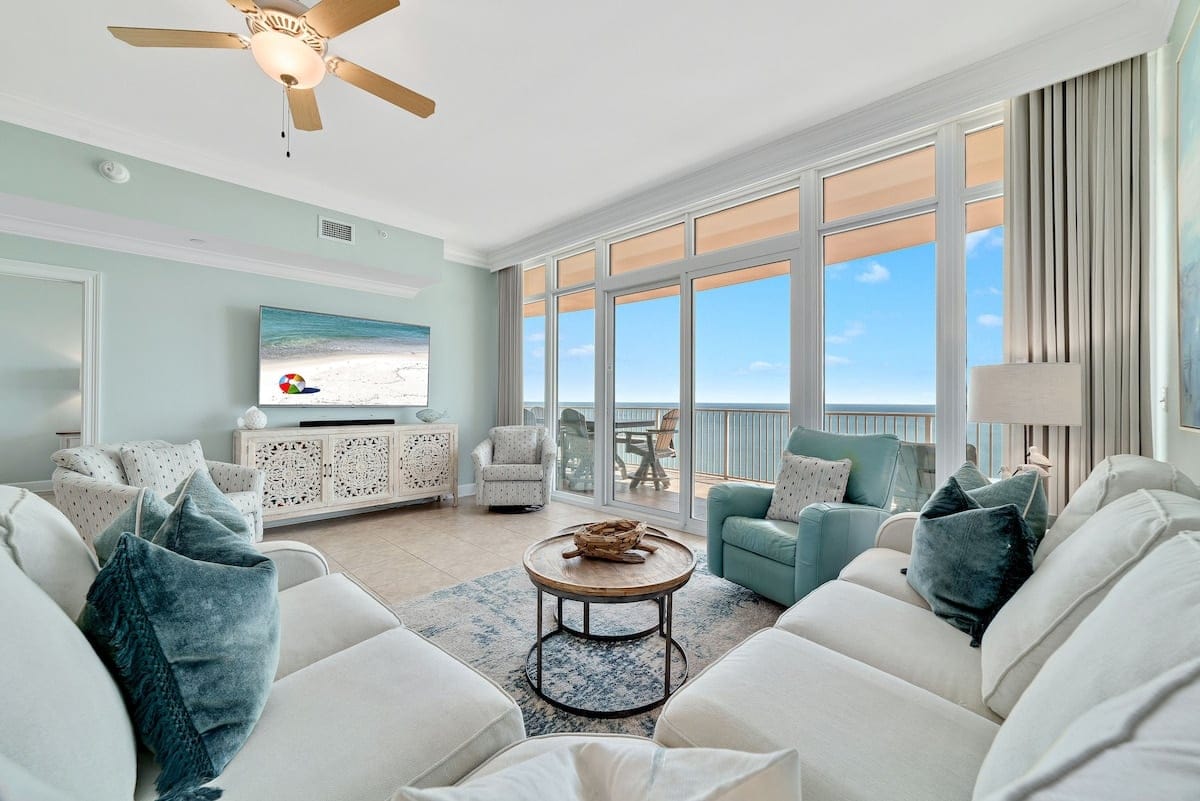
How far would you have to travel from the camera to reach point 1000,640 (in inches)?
43.9

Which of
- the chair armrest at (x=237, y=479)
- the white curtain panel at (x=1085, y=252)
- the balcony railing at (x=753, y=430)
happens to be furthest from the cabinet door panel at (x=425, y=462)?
the white curtain panel at (x=1085, y=252)

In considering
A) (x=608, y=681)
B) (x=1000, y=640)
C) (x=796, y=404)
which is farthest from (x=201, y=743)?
(x=796, y=404)

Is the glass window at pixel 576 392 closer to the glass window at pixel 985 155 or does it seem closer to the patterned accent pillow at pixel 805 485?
the patterned accent pillow at pixel 805 485

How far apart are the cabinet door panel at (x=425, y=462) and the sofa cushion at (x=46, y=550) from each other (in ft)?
11.8

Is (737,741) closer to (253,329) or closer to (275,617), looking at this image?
(275,617)

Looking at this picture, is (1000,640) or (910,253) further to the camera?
(910,253)

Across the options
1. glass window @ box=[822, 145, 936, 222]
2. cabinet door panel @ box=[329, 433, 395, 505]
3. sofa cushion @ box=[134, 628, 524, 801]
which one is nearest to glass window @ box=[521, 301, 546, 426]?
cabinet door panel @ box=[329, 433, 395, 505]

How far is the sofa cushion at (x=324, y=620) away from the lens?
1282mm

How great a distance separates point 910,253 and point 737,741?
122 inches

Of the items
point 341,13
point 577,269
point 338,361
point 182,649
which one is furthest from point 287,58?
point 577,269

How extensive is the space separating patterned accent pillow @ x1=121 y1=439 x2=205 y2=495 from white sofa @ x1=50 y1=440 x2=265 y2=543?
45 millimetres

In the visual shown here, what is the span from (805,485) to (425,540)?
9.12 feet

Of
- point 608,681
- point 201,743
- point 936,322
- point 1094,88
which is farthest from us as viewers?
point 936,322

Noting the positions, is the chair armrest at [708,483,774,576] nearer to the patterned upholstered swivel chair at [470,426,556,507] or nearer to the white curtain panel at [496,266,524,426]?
the patterned upholstered swivel chair at [470,426,556,507]
